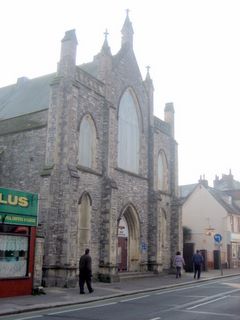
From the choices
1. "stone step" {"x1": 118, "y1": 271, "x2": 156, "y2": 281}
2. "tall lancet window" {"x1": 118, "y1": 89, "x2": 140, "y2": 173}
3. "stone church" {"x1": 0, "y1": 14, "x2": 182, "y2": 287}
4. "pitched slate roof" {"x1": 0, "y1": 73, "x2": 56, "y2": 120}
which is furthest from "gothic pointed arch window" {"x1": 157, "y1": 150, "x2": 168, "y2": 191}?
"pitched slate roof" {"x1": 0, "y1": 73, "x2": 56, "y2": 120}

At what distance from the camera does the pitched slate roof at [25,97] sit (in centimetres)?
2814

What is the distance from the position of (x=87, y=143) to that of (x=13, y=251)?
30.7 feet

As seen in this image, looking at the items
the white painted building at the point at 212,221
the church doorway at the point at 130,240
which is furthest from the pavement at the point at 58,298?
the white painted building at the point at 212,221

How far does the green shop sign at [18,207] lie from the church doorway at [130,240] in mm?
11101

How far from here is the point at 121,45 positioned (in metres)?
29.7

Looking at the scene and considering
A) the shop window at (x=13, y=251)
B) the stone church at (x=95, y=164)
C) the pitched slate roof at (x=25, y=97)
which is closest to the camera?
the shop window at (x=13, y=251)

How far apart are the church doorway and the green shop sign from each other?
36.4ft

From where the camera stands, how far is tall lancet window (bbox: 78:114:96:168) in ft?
78.1

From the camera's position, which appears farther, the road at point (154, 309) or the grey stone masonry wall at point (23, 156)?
the grey stone masonry wall at point (23, 156)

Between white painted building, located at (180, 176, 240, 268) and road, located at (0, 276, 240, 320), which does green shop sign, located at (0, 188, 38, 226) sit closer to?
road, located at (0, 276, 240, 320)

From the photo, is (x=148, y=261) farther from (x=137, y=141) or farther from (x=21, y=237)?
(x=21, y=237)

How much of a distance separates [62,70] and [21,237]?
10177 millimetres

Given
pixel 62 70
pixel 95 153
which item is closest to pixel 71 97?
pixel 62 70

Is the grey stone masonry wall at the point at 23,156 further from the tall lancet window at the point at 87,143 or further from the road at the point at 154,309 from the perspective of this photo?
the road at the point at 154,309
